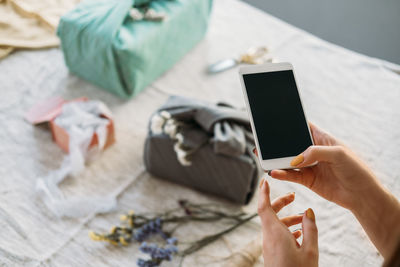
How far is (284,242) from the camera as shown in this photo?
720 mm

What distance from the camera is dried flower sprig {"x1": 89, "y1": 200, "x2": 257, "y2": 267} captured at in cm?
105

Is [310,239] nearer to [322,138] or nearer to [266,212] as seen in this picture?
[266,212]

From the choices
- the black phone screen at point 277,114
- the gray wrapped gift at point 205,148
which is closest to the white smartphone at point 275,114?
the black phone screen at point 277,114

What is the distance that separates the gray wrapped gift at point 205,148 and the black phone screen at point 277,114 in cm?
23

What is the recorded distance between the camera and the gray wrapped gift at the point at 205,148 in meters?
1.12

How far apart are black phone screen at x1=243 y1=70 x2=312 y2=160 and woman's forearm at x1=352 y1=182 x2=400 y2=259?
→ 0.16 m

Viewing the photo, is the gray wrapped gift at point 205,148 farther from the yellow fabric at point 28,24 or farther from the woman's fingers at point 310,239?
the yellow fabric at point 28,24

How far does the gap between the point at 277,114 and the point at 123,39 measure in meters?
0.70

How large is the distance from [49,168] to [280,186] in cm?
69

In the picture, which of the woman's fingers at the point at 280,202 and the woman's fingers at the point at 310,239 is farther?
the woman's fingers at the point at 280,202

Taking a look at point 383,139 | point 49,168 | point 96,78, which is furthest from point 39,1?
point 383,139

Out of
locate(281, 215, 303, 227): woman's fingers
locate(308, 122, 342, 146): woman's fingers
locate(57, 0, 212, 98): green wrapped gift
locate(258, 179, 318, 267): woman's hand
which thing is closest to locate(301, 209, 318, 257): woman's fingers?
locate(258, 179, 318, 267): woman's hand

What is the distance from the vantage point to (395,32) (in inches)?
73.9

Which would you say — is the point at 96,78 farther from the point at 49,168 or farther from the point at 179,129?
the point at 179,129
